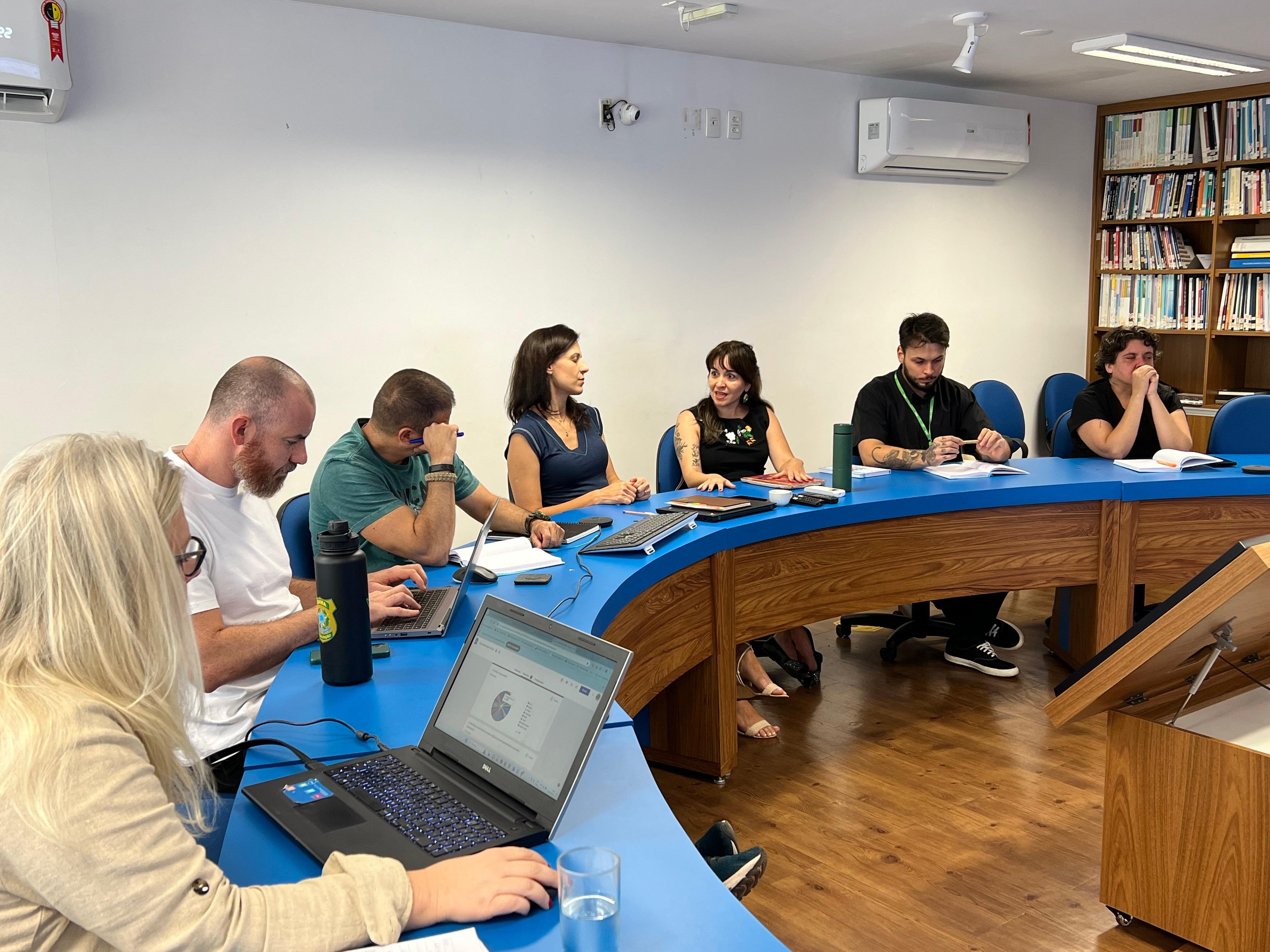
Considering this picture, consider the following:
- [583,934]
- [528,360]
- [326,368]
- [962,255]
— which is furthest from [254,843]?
[962,255]

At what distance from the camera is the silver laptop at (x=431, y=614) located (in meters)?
1.97

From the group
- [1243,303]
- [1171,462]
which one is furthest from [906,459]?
[1243,303]

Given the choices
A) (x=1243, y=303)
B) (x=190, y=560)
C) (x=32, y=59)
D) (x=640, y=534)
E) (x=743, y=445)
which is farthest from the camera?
(x=1243, y=303)

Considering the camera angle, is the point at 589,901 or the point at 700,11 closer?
the point at 589,901

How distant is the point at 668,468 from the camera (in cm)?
393

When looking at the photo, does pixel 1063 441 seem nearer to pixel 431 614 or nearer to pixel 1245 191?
pixel 1245 191

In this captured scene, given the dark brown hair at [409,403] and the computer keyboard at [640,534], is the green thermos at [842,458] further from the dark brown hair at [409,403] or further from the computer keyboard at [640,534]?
the dark brown hair at [409,403]

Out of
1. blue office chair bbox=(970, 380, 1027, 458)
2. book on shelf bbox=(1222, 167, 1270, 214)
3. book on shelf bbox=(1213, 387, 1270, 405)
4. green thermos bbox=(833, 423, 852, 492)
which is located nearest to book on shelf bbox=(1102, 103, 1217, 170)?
book on shelf bbox=(1222, 167, 1270, 214)

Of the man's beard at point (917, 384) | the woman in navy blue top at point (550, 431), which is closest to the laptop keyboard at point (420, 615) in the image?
the woman in navy blue top at point (550, 431)

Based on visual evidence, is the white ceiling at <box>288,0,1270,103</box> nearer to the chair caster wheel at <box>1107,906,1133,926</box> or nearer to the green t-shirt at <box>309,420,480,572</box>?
the green t-shirt at <box>309,420,480,572</box>

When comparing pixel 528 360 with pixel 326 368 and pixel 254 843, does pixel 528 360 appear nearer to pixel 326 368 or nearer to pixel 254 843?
pixel 326 368

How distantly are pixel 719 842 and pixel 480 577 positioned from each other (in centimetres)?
81

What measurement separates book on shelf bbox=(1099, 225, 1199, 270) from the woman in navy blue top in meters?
4.57

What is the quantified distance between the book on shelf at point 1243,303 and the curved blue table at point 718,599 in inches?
95.0
